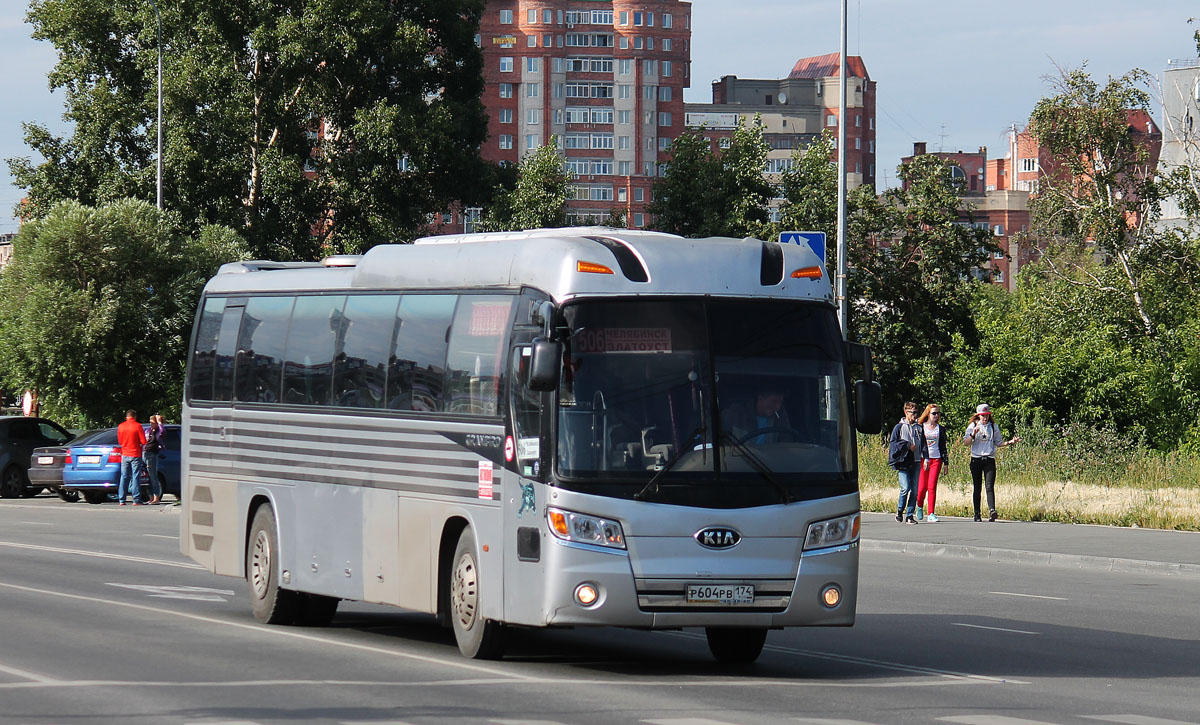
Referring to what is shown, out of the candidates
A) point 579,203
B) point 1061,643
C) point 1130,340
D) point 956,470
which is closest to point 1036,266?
point 1130,340

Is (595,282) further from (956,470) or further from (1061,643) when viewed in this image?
(956,470)

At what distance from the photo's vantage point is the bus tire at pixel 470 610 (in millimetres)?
11914

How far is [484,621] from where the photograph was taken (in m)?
11.9

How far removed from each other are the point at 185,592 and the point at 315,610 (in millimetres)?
2818

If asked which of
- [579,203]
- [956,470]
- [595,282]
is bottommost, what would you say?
[956,470]

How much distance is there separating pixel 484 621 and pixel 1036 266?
45.1m

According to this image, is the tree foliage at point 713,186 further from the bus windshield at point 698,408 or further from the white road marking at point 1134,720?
the white road marking at point 1134,720

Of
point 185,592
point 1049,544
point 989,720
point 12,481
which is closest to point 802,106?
point 12,481

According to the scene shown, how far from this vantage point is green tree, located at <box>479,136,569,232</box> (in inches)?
2245

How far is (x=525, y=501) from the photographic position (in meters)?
11.4

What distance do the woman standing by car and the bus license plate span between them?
25.7m

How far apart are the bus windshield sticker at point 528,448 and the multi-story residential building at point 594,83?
155m

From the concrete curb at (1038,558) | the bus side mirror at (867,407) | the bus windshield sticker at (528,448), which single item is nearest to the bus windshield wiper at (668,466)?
the bus windshield sticker at (528,448)

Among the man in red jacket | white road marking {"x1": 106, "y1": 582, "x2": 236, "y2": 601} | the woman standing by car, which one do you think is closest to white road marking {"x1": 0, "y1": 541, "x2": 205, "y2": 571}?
white road marking {"x1": 106, "y1": 582, "x2": 236, "y2": 601}
